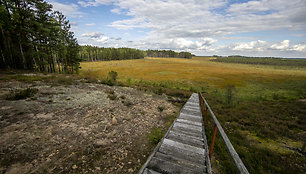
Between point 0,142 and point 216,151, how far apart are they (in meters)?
8.38

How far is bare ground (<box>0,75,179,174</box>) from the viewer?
150 inches

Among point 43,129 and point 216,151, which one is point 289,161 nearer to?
point 216,151

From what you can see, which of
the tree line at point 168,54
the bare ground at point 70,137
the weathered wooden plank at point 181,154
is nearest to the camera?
the weathered wooden plank at point 181,154

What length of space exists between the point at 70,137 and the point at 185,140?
488 centimetres

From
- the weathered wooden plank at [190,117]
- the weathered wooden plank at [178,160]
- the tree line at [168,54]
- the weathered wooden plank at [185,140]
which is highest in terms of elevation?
the tree line at [168,54]

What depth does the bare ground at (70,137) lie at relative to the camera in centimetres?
381

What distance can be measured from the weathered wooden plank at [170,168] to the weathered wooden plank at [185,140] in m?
1.14

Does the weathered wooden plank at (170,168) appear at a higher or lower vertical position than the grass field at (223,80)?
higher

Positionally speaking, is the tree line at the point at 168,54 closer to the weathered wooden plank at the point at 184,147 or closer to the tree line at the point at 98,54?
the tree line at the point at 98,54

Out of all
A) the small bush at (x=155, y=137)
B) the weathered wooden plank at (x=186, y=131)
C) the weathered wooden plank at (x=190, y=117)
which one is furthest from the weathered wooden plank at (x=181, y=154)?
the weathered wooden plank at (x=190, y=117)

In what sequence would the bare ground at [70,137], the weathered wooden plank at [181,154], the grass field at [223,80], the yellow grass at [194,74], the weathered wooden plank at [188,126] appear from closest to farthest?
the weathered wooden plank at [181,154], the bare ground at [70,137], the weathered wooden plank at [188,126], the grass field at [223,80], the yellow grass at [194,74]

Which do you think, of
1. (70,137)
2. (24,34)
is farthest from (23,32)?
(70,137)

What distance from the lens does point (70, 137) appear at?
5.12m

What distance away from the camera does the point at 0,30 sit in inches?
805
